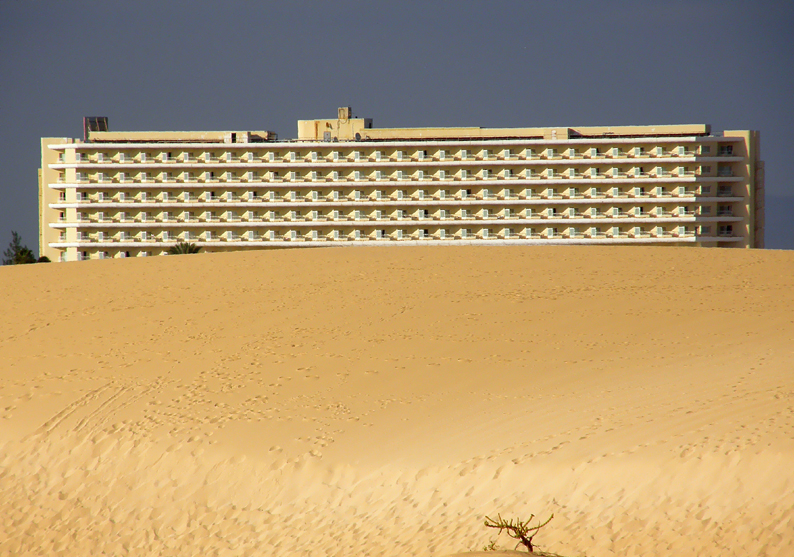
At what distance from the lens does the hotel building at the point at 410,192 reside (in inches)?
3957

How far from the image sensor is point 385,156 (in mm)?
101062

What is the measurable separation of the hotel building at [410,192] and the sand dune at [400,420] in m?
63.8

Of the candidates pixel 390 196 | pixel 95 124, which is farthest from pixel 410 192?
pixel 95 124

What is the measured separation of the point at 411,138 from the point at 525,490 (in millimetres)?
89912

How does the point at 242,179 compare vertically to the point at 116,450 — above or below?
above

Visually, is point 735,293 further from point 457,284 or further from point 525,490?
point 525,490

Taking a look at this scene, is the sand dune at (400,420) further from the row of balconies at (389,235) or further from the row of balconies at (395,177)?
the row of balconies at (395,177)

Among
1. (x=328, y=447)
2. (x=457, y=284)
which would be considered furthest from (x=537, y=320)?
(x=328, y=447)

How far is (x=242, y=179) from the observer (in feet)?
332

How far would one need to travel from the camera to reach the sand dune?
1494cm

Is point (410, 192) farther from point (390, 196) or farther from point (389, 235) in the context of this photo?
point (389, 235)

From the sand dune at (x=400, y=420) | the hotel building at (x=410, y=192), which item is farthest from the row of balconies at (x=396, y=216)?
the sand dune at (x=400, y=420)

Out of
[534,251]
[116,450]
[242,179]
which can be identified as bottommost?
[116,450]

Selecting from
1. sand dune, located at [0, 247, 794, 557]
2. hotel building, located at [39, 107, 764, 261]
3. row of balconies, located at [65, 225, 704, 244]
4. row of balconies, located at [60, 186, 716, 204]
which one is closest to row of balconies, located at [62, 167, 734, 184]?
hotel building, located at [39, 107, 764, 261]
